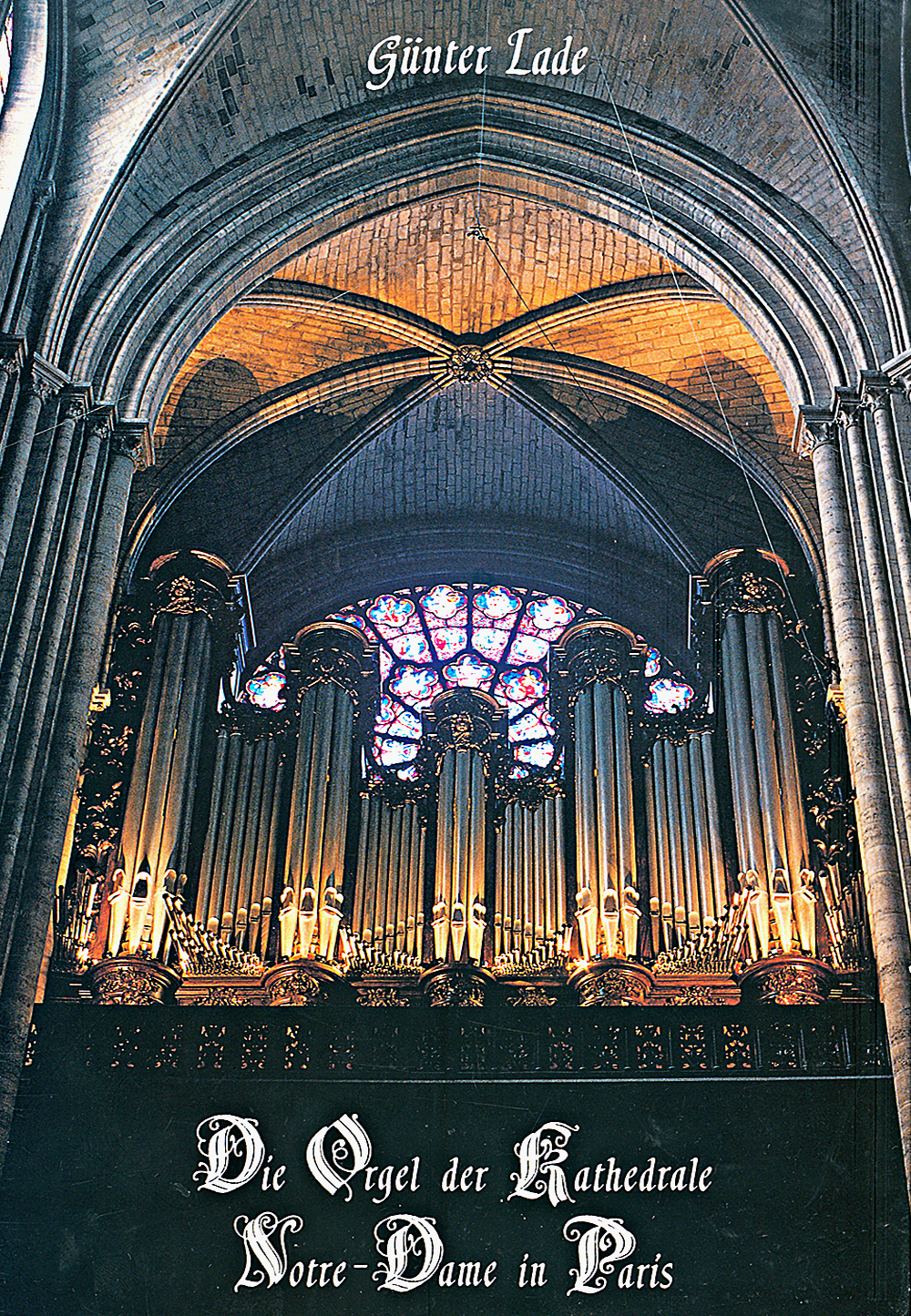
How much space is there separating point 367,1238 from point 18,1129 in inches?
103

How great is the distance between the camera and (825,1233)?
33.5 feet

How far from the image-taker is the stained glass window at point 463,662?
600 inches

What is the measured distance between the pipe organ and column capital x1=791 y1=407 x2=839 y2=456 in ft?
10.3

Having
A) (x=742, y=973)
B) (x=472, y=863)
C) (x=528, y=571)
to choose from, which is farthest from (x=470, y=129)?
(x=742, y=973)

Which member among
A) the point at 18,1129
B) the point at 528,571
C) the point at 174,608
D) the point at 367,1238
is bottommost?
the point at 367,1238

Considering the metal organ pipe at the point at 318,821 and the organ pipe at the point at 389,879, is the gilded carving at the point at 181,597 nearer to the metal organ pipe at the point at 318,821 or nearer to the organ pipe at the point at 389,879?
the metal organ pipe at the point at 318,821

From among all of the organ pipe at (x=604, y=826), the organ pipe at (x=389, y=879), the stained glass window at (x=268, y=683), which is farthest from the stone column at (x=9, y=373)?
the organ pipe at (x=604, y=826)

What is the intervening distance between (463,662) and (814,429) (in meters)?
5.77

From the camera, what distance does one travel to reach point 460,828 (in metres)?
13.4

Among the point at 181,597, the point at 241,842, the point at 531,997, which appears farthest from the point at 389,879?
the point at 181,597

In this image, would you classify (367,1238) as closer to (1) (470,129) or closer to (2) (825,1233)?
(2) (825,1233)

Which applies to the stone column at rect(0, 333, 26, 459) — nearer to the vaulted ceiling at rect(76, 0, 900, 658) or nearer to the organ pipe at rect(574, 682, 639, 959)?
the vaulted ceiling at rect(76, 0, 900, 658)

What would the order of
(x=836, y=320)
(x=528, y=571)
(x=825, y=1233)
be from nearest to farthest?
(x=825, y=1233)
(x=836, y=320)
(x=528, y=571)

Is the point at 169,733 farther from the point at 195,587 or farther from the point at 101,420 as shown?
the point at 101,420
